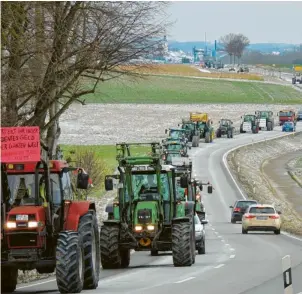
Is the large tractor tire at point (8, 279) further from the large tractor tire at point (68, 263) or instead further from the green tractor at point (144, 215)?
the green tractor at point (144, 215)

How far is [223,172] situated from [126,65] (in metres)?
52.8

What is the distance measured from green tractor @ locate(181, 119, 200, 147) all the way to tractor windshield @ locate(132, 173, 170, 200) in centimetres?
7257

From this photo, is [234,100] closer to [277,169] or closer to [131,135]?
[131,135]

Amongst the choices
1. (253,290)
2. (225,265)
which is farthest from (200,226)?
(253,290)

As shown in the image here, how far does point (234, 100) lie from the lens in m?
163

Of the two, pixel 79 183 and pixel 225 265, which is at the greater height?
pixel 79 183

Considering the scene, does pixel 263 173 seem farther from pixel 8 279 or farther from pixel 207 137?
pixel 8 279

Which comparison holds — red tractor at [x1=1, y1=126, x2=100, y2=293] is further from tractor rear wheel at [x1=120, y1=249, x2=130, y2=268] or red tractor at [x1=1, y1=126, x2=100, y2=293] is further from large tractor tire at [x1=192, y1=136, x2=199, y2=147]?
large tractor tire at [x1=192, y1=136, x2=199, y2=147]

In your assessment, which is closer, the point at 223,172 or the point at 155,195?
the point at 155,195

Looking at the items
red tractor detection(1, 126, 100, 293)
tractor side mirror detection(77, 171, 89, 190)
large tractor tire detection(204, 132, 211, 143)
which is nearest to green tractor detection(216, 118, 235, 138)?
large tractor tire detection(204, 132, 211, 143)

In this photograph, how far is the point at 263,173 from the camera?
316 ft

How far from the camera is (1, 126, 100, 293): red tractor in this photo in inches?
796

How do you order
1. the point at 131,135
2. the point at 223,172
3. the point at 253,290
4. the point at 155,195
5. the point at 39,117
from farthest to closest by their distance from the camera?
the point at 131,135 → the point at 223,172 → the point at 39,117 → the point at 155,195 → the point at 253,290

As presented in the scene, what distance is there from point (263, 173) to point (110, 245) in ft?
219
